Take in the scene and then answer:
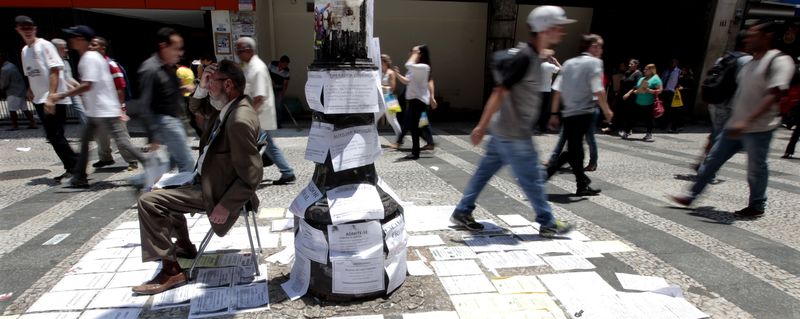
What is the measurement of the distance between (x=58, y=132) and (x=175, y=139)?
305 cm

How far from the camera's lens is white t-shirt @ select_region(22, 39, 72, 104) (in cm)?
555

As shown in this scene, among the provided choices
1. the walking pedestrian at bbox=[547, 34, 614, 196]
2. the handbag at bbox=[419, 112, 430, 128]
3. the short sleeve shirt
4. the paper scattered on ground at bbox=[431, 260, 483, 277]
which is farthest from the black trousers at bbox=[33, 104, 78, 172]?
the short sleeve shirt

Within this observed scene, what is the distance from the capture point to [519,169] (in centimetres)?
366

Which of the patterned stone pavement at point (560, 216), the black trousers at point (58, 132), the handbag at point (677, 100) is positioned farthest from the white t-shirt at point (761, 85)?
the black trousers at point (58, 132)

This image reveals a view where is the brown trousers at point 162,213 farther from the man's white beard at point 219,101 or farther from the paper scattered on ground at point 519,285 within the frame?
the paper scattered on ground at point 519,285

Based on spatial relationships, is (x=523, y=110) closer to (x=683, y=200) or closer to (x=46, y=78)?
(x=683, y=200)

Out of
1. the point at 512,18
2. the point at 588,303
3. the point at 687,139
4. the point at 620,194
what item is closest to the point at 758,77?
the point at 620,194

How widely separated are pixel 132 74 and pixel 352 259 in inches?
665

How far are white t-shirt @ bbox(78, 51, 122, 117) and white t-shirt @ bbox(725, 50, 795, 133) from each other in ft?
20.9

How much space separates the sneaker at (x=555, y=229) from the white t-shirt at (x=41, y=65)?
5.88 meters

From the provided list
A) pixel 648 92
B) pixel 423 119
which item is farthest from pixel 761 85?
pixel 648 92

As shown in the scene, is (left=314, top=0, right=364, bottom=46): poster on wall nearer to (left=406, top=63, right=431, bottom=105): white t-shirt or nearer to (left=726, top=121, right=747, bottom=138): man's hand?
Result: (left=726, top=121, right=747, bottom=138): man's hand

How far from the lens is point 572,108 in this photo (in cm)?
514

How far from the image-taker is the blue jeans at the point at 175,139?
410cm
